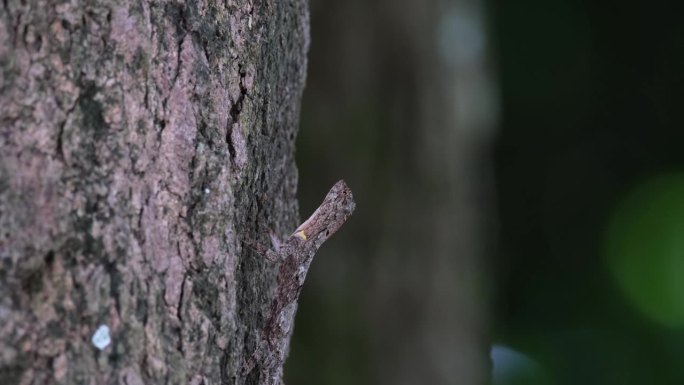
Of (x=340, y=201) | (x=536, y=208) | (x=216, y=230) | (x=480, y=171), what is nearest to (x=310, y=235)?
(x=340, y=201)

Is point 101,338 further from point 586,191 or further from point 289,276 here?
point 586,191

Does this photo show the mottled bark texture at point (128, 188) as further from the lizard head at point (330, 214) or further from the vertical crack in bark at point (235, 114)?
the lizard head at point (330, 214)

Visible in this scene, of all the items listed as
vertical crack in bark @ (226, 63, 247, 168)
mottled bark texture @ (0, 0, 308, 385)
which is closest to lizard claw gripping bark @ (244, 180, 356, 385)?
mottled bark texture @ (0, 0, 308, 385)

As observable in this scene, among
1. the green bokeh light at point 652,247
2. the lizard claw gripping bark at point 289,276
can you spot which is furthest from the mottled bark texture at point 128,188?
the green bokeh light at point 652,247

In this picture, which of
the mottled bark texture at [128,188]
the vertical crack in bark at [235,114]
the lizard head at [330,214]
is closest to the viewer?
the mottled bark texture at [128,188]

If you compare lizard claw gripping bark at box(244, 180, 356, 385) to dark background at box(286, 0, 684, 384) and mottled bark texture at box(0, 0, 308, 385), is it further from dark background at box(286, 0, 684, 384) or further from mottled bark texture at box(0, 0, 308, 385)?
dark background at box(286, 0, 684, 384)

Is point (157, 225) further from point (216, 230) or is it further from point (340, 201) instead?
point (340, 201)

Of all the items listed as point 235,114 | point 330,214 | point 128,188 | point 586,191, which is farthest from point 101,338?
point 586,191
